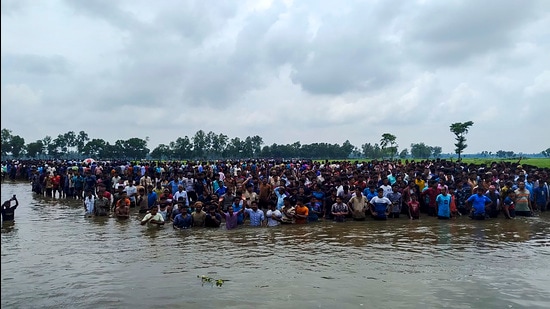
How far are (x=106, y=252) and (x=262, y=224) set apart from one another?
5.08 m

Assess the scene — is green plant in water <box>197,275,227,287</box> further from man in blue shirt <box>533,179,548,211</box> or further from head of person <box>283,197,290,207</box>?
man in blue shirt <box>533,179,548,211</box>

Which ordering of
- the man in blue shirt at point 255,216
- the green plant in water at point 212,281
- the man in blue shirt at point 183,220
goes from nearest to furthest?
the green plant in water at point 212,281 → the man in blue shirt at point 183,220 → the man in blue shirt at point 255,216

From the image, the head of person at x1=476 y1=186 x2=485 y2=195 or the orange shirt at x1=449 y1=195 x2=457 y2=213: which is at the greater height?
the head of person at x1=476 y1=186 x2=485 y2=195

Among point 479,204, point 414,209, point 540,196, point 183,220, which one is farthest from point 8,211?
point 540,196

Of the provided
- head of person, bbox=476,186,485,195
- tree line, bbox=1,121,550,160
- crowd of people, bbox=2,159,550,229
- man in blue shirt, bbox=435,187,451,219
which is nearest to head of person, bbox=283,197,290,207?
crowd of people, bbox=2,159,550,229

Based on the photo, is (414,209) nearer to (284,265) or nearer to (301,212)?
(301,212)

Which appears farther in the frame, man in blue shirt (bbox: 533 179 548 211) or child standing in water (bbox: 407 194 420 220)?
man in blue shirt (bbox: 533 179 548 211)

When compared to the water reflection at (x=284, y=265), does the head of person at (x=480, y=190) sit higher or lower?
higher

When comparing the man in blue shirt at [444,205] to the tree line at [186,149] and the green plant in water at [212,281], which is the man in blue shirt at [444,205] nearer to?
the green plant in water at [212,281]

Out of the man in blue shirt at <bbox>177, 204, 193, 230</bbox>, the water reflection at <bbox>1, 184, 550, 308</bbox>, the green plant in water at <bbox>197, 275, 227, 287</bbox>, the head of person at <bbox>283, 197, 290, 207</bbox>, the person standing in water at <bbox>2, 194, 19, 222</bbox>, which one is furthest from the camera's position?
the person standing in water at <bbox>2, 194, 19, 222</bbox>

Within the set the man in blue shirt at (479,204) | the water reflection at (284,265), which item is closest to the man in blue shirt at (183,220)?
the water reflection at (284,265)

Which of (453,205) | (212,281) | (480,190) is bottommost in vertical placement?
(212,281)

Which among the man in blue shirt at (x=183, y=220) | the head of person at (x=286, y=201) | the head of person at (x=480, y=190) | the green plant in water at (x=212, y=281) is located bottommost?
the green plant in water at (x=212, y=281)

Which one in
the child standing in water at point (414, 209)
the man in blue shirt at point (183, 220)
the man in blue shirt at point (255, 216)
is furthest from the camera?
the child standing in water at point (414, 209)
